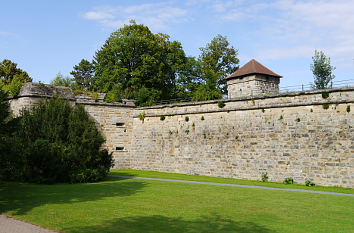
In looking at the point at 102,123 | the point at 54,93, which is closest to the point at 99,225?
the point at 54,93

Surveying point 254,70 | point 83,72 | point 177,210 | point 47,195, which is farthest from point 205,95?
point 83,72

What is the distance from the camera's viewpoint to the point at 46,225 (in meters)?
8.52

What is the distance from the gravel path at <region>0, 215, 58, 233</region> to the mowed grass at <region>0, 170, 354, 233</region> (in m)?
0.28

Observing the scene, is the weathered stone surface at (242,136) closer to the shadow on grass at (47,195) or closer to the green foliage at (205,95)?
the shadow on grass at (47,195)

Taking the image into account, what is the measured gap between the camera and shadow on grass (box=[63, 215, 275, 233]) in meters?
8.16

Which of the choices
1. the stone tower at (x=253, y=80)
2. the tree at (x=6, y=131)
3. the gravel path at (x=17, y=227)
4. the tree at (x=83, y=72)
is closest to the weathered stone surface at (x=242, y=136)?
the tree at (x=6, y=131)

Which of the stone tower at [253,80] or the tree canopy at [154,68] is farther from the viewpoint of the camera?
the tree canopy at [154,68]

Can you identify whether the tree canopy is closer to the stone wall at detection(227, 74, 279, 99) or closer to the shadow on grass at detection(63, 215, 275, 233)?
the stone wall at detection(227, 74, 279, 99)

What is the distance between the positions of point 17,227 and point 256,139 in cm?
1526

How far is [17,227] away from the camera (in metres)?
8.40

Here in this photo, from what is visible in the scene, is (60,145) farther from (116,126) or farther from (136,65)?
(136,65)

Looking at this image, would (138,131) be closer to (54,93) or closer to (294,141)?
(54,93)

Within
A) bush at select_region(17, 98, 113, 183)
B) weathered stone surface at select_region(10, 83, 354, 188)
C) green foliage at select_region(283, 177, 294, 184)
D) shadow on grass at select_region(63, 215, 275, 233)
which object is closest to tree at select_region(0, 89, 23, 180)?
bush at select_region(17, 98, 113, 183)

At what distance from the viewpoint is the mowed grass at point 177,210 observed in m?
8.64
